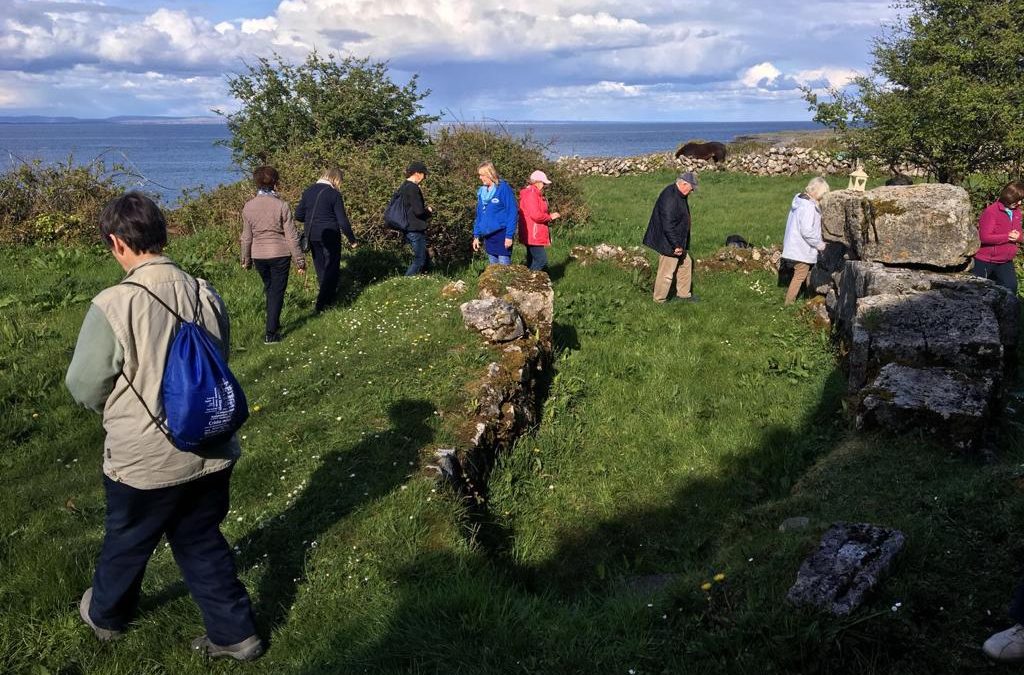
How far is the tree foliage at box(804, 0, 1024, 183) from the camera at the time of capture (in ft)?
50.7

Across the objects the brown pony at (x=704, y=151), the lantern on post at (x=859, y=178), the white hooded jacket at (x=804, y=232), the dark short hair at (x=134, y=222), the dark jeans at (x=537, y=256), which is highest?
the brown pony at (x=704, y=151)

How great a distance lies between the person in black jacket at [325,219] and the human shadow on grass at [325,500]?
4087 mm

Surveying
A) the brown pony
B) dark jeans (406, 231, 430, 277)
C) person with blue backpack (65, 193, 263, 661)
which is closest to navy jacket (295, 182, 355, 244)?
dark jeans (406, 231, 430, 277)

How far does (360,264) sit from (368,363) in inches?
205

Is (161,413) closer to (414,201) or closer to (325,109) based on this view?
(414,201)

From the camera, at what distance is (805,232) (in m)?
11.2

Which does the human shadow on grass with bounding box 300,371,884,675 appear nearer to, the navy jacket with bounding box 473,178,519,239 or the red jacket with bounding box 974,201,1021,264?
the red jacket with bounding box 974,201,1021,264

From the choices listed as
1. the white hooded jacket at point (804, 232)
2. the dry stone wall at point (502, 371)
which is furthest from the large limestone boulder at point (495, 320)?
the white hooded jacket at point (804, 232)

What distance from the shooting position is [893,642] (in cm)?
349

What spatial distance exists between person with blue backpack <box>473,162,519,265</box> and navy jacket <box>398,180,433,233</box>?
3.04 feet

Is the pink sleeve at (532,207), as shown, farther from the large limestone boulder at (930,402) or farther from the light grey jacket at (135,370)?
the light grey jacket at (135,370)

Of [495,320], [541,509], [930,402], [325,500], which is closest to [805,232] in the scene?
[930,402]

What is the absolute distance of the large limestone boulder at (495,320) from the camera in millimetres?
8328

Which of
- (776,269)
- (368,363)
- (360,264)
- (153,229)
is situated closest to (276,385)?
(368,363)
